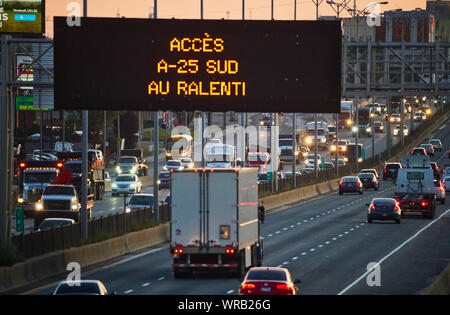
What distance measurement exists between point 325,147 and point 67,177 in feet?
298

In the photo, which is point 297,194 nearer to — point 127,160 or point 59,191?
point 59,191

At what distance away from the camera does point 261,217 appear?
41.0 m

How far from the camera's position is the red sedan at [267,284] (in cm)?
2888

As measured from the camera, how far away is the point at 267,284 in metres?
29.0

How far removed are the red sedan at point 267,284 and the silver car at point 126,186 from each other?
57051 millimetres

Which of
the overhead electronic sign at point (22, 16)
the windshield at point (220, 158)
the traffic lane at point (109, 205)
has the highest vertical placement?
the overhead electronic sign at point (22, 16)

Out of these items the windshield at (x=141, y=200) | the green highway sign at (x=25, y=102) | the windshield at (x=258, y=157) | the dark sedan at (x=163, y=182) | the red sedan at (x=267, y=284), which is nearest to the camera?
the red sedan at (x=267, y=284)

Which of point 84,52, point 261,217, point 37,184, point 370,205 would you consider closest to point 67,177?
point 37,184

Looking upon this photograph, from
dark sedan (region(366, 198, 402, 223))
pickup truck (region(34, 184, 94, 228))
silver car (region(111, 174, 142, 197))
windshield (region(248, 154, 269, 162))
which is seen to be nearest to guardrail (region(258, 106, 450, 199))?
windshield (region(248, 154, 269, 162))

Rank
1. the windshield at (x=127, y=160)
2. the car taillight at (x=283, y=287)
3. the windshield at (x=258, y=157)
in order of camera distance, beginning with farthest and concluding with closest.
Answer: the windshield at (x=127, y=160)
the windshield at (x=258, y=157)
the car taillight at (x=283, y=287)

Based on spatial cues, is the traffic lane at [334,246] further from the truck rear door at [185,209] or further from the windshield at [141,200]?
the windshield at [141,200]

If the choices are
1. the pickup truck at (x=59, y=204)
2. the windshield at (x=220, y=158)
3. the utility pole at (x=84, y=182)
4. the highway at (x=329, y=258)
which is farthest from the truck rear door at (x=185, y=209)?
the windshield at (x=220, y=158)

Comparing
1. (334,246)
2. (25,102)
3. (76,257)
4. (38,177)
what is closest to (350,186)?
(25,102)
